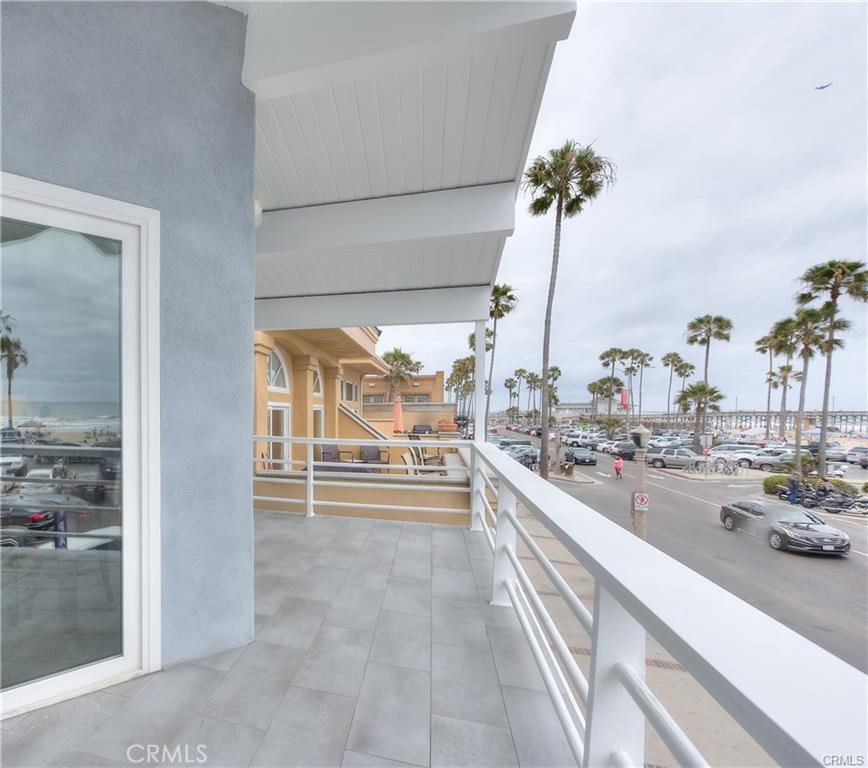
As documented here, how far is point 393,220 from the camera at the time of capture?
291 centimetres

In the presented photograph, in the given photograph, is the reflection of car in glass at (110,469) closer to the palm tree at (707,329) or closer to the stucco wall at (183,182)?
the stucco wall at (183,182)

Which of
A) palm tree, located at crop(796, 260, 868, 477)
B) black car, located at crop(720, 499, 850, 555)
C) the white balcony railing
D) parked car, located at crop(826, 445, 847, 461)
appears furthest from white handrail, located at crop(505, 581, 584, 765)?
parked car, located at crop(826, 445, 847, 461)

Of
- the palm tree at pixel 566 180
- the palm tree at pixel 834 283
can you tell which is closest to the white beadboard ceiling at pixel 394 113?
the palm tree at pixel 566 180

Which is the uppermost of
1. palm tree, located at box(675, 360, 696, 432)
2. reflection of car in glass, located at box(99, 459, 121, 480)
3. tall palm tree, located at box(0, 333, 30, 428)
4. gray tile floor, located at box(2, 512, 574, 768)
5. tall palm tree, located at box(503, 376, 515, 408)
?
palm tree, located at box(675, 360, 696, 432)

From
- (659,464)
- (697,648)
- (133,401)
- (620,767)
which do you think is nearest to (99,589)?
(133,401)

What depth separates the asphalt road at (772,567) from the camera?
227 inches

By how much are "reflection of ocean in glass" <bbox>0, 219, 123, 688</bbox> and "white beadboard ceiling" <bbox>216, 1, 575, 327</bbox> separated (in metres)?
1.30

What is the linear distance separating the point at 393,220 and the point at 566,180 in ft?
30.2

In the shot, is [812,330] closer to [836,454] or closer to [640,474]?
[640,474]

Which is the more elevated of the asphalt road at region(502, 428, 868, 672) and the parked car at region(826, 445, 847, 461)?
the asphalt road at region(502, 428, 868, 672)

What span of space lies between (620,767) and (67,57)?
3.06m

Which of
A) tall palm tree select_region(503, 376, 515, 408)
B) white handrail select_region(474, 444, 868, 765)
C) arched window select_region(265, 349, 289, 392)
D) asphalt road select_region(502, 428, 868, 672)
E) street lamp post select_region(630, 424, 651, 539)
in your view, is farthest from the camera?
tall palm tree select_region(503, 376, 515, 408)

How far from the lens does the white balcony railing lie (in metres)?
0.45

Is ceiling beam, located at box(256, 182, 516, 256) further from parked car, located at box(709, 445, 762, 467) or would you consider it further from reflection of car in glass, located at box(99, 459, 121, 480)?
parked car, located at box(709, 445, 762, 467)
